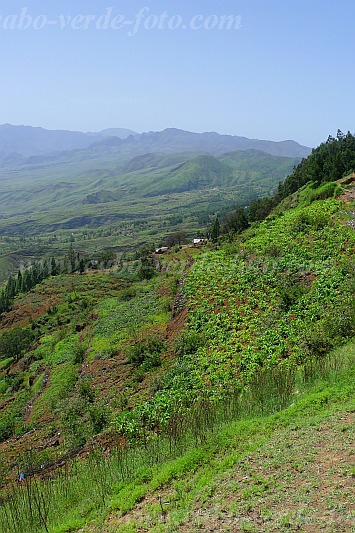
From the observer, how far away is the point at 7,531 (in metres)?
12.1

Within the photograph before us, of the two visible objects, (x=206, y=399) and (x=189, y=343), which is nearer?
(x=206, y=399)

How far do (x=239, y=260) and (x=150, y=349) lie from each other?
995cm

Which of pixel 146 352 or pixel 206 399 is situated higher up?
pixel 146 352

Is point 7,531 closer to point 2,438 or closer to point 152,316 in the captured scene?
point 2,438

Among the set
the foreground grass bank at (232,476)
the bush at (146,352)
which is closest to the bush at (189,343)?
the bush at (146,352)

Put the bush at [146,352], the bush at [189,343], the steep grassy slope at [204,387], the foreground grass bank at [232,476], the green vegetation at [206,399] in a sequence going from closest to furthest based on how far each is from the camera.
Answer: the foreground grass bank at [232,476], the green vegetation at [206,399], the steep grassy slope at [204,387], the bush at [189,343], the bush at [146,352]

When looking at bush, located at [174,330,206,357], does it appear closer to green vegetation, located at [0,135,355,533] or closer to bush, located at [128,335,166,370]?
green vegetation, located at [0,135,355,533]

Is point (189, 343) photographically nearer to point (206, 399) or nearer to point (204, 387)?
point (204, 387)

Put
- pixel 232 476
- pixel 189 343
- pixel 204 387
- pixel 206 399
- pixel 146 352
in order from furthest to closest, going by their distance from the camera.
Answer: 1. pixel 146 352
2. pixel 189 343
3. pixel 204 387
4. pixel 206 399
5. pixel 232 476

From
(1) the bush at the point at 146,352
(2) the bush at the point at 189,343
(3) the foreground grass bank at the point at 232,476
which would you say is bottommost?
(3) the foreground grass bank at the point at 232,476

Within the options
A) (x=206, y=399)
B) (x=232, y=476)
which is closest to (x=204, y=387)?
(x=206, y=399)

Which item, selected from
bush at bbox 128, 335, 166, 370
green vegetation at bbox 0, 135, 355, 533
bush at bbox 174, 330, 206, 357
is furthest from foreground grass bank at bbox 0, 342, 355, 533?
bush at bbox 128, 335, 166, 370

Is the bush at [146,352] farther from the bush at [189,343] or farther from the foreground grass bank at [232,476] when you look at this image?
the foreground grass bank at [232,476]

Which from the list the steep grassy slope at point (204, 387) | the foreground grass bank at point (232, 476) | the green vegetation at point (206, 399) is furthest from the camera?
the steep grassy slope at point (204, 387)
